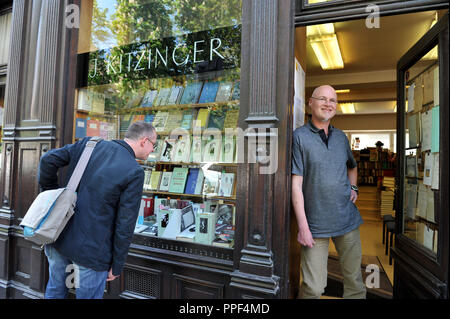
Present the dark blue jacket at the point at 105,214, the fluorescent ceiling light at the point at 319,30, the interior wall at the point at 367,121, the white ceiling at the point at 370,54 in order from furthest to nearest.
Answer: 1. the interior wall at the point at 367,121
2. the fluorescent ceiling light at the point at 319,30
3. the white ceiling at the point at 370,54
4. the dark blue jacket at the point at 105,214

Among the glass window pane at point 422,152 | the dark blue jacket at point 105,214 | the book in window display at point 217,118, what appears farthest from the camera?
the book in window display at point 217,118

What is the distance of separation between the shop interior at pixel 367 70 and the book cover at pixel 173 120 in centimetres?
124

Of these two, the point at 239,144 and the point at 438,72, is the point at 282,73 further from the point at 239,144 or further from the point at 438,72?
the point at 438,72

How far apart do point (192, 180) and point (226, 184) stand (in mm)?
420

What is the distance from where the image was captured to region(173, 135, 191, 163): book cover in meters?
2.96

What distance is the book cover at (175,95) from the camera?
3.06 metres

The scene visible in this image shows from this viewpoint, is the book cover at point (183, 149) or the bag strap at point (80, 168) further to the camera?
the book cover at point (183, 149)

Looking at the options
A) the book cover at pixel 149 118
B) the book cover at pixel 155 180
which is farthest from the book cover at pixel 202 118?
the book cover at pixel 155 180

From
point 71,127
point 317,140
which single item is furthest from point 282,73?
point 71,127

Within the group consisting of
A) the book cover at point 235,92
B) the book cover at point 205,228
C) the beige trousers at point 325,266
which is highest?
the book cover at point 235,92

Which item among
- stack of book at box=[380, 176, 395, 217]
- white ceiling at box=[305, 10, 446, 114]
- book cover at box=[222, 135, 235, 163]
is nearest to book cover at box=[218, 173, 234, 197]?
book cover at box=[222, 135, 235, 163]

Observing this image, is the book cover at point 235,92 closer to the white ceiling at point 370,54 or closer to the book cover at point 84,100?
the book cover at point 84,100

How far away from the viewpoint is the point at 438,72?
1.88 meters

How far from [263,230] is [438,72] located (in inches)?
61.5
